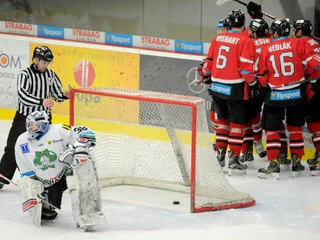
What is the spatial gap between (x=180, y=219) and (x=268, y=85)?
1898 millimetres

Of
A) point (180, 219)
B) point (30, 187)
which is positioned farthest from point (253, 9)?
point (30, 187)

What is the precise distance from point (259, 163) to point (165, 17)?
Answer: 231cm

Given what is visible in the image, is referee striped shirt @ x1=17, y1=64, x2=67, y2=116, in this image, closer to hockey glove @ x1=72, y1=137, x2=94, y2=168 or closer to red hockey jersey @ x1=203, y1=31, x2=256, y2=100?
hockey glove @ x1=72, y1=137, x2=94, y2=168

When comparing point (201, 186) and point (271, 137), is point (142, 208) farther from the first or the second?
point (271, 137)

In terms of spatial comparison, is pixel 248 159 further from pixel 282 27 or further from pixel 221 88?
pixel 282 27

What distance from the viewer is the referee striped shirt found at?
8.30 metres

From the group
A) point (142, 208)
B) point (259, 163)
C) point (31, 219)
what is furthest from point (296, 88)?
point (31, 219)

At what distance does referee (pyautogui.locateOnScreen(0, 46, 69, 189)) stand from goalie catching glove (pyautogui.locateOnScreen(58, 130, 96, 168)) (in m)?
1.15

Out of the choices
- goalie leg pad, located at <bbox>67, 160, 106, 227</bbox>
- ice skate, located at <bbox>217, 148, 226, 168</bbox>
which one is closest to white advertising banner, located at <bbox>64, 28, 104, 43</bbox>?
ice skate, located at <bbox>217, 148, 226, 168</bbox>

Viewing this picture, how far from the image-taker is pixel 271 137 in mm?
8914

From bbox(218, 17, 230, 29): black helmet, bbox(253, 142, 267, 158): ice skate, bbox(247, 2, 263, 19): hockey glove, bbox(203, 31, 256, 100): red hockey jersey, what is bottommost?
bbox(253, 142, 267, 158): ice skate

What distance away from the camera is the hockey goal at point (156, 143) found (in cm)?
789

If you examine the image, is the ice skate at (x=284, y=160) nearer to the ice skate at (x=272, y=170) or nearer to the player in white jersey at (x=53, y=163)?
the ice skate at (x=272, y=170)

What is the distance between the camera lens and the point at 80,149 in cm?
704
